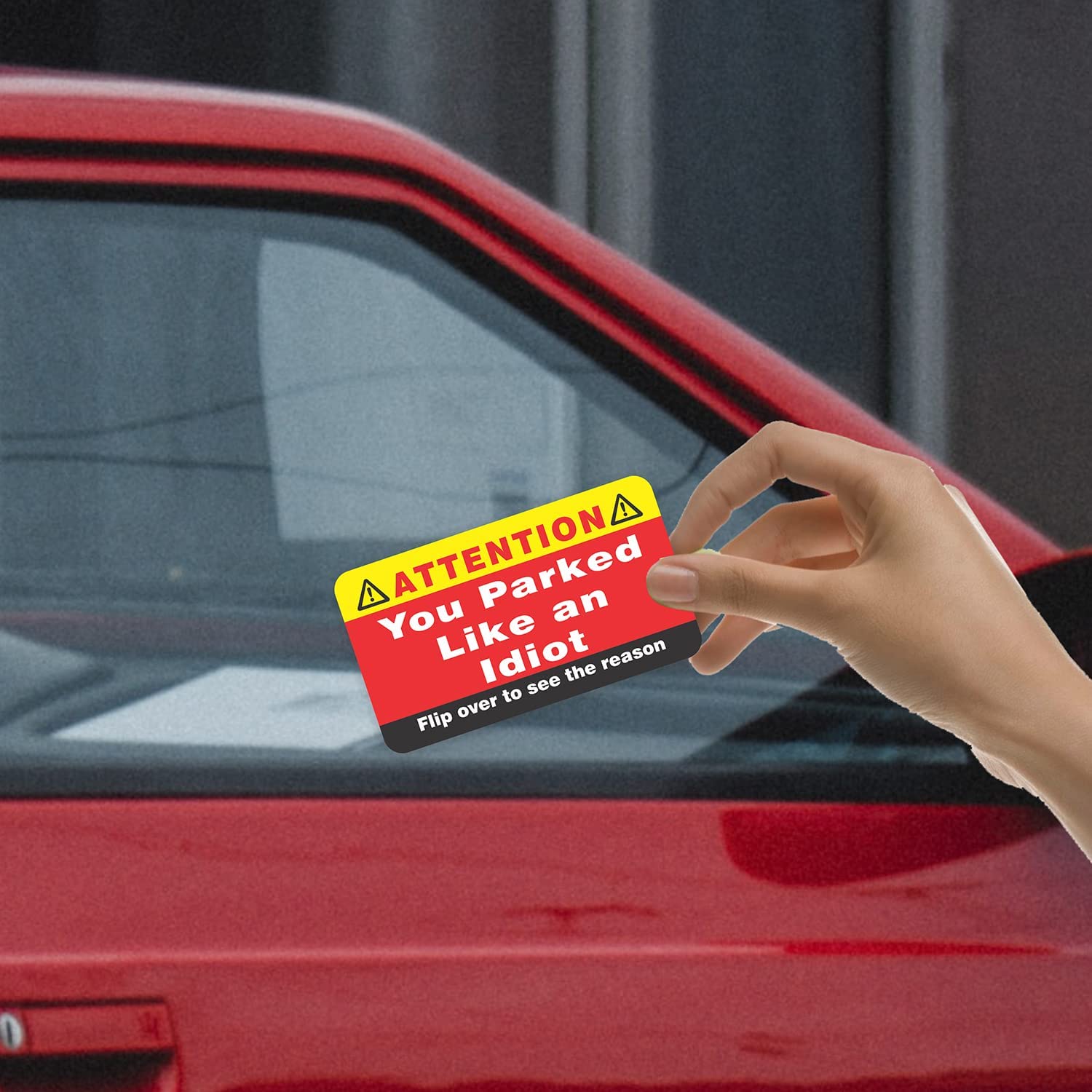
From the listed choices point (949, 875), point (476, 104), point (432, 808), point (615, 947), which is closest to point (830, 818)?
point (949, 875)

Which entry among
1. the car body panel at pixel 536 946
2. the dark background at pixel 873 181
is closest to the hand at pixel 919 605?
the car body panel at pixel 536 946

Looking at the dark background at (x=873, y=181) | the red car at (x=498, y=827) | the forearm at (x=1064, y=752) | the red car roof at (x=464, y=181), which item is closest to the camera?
the forearm at (x=1064, y=752)

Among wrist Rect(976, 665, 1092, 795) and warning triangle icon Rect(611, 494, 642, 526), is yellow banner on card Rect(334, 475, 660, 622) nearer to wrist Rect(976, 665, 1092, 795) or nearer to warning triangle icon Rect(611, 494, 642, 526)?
warning triangle icon Rect(611, 494, 642, 526)

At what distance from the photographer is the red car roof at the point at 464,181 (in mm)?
1084

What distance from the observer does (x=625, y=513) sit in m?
0.96

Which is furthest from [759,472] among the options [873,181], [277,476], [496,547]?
[873,181]

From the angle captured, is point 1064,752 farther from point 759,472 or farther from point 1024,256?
point 1024,256

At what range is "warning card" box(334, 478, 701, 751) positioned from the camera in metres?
0.96

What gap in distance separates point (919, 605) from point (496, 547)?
33 centimetres

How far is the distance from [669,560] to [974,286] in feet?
14.8

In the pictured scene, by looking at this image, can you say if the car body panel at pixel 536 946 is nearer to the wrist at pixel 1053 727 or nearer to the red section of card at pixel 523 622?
the red section of card at pixel 523 622

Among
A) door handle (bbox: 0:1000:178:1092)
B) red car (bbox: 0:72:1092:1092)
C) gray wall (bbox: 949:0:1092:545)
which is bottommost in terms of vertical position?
door handle (bbox: 0:1000:178:1092)

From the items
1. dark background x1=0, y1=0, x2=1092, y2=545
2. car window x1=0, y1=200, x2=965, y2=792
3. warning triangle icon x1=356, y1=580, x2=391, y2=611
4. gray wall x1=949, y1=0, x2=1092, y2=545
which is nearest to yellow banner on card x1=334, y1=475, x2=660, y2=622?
warning triangle icon x1=356, y1=580, x2=391, y2=611

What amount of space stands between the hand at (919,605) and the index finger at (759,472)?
0.03 meters
